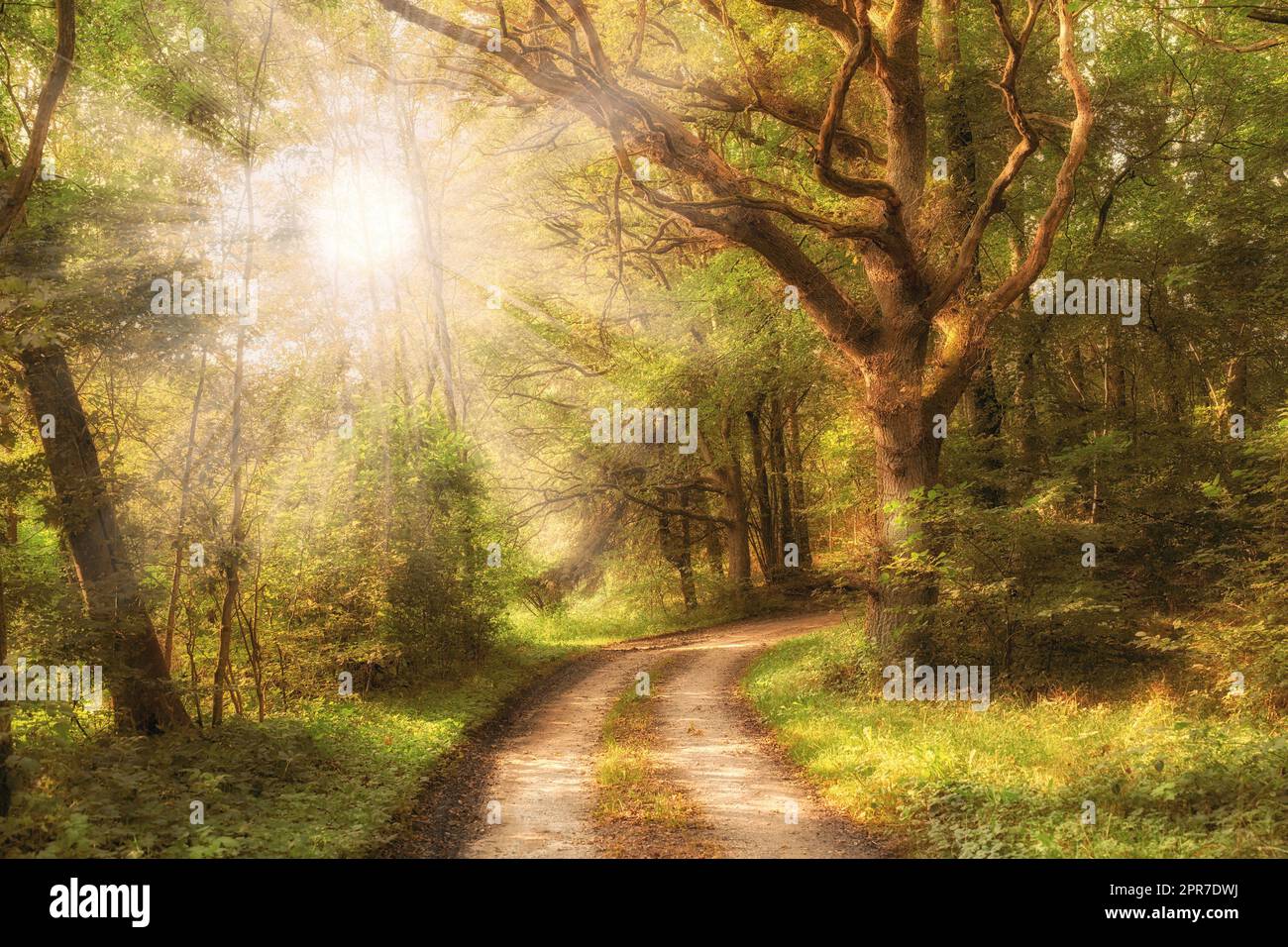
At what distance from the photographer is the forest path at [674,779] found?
21.6ft

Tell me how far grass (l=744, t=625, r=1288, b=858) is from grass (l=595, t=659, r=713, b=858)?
5.35 ft

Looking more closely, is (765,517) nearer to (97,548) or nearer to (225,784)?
(97,548)

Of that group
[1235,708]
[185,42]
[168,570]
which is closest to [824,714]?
[1235,708]

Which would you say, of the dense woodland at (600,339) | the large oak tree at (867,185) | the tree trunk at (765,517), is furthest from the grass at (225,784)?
the tree trunk at (765,517)

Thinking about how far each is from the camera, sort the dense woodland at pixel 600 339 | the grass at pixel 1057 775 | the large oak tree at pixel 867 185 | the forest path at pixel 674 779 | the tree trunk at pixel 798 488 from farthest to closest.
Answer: the tree trunk at pixel 798 488
the large oak tree at pixel 867 185
the dense woodland at pixel 600 339
the forest path at pixel 674 779
the grass at pixel 1057 775

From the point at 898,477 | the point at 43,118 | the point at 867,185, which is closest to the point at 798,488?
the point at 898,477

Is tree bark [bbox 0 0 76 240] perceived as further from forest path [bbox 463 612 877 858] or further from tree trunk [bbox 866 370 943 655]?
tree trunk [bbox 866 370 943 655]

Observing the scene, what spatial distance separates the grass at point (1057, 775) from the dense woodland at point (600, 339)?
0.26 m

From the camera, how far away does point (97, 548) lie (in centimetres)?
856

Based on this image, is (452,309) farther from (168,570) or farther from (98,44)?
(168,570)

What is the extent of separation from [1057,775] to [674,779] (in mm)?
3788

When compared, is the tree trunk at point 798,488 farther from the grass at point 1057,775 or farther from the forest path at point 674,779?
the grass at point 1057,775

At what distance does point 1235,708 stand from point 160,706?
39.4 ft

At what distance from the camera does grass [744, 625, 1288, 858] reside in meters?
5.61
